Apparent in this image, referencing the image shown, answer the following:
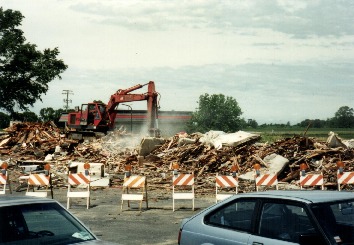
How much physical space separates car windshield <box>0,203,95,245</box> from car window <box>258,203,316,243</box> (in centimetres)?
217

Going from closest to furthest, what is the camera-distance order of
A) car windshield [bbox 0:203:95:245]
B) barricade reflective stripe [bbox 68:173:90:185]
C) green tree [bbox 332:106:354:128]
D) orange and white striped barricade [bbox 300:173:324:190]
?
car windshield [bbox 0:203:95:245]
orange and white striped barricade [bbox 300:173:324:190]
barricade reflective stripe [bbox 68:173:90:185]
green tree [bbox 332:106:354:128]

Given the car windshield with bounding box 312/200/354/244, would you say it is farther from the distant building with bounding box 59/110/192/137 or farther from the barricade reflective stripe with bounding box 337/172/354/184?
the distant building with bounding box 59/110/192/137

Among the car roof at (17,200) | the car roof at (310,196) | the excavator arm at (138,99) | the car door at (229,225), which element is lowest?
the car door at (229,225)

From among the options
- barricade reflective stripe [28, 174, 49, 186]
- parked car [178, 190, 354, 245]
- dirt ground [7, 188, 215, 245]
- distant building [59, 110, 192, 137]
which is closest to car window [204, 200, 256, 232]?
parked car [178, 190, 354, 245]

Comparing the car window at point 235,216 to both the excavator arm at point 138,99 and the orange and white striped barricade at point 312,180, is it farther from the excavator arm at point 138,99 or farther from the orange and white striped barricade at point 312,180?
the excavator arm at point 138,99

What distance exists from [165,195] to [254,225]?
1449 centimetres

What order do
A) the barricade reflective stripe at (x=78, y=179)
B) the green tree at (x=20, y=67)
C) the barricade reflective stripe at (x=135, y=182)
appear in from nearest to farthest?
the barricade reflective stripe at (x=135, y=182), the barricade reflective stripe at (x=78, y=179), the green tree at (x=20, y=67)

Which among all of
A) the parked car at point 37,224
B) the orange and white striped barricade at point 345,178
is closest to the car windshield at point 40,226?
the parked car at point 37,224

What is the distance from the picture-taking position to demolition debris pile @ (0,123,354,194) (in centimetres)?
2361

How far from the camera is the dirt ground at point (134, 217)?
12164 mm

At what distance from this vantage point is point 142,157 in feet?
95.0

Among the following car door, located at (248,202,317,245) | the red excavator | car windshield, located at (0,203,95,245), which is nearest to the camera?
car windshield, located at (0,203,95,245)

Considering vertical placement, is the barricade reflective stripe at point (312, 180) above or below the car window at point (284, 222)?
below

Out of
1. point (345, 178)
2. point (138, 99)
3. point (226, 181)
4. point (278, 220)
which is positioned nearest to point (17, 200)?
point (278, 220)
